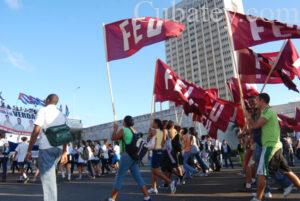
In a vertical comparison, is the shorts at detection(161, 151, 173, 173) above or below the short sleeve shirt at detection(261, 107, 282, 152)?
below

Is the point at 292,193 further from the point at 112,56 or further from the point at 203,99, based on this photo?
the point at 203,99

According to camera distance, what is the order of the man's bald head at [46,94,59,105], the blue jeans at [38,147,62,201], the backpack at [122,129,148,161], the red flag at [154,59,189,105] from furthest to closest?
the red flag at [154,59,189,105] < the backpack at [122,129,148,161] < the man's bald head at [46,94,59,105] < the blue jeans at [38,147,62,201]

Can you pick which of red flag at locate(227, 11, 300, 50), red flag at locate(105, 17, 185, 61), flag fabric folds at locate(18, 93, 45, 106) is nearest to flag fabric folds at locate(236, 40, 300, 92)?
red flag at locate(227, 11, 300, 50)

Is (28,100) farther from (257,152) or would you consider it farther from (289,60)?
(257,152)

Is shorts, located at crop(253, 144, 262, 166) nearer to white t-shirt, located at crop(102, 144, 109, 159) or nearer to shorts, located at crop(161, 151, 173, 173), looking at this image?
shorts, located at crop(161, 151, 173, 173)

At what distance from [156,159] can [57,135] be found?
171 inches

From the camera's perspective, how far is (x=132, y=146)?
27.0 ft

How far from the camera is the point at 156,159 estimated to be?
10352mm

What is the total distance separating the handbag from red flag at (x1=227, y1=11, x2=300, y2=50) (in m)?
6.07

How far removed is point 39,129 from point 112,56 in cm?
510

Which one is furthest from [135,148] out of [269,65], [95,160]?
[95,160]

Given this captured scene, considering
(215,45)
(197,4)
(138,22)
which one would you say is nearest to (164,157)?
(138,22)

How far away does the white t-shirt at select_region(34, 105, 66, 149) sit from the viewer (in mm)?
6457

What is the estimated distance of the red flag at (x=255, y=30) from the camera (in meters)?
10.6
